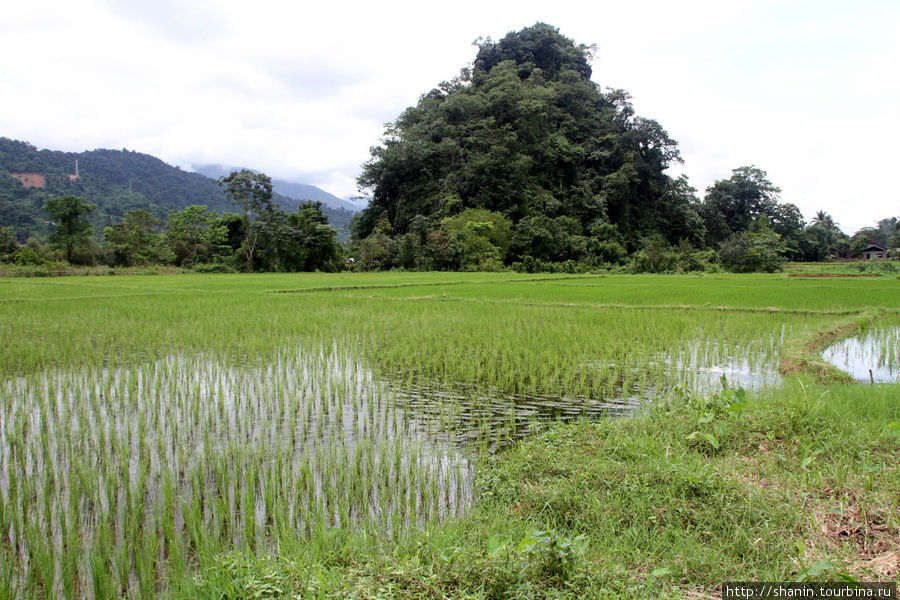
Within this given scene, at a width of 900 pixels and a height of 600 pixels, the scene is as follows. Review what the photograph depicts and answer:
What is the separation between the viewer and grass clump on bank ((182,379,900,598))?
165 cm

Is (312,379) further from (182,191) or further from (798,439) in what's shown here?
(182,191)

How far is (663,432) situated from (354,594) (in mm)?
2137

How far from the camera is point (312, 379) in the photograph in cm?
485

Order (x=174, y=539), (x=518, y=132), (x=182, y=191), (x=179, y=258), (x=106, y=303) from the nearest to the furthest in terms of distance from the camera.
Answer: (x=174, y=539) < (x=106, y=303) < (x=179, y=258) < (x=518, y=132) < (x=182, y=191)

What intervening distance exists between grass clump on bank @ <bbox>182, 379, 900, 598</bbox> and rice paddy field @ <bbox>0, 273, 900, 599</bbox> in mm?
20

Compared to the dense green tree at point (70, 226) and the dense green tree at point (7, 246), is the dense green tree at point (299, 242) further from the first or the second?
the dense green tree at point (7, 246)

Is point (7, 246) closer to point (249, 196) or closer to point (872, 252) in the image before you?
point (249, 196)

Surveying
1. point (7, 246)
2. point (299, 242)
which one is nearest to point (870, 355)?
point (299, 242)

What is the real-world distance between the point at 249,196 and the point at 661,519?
27.9m

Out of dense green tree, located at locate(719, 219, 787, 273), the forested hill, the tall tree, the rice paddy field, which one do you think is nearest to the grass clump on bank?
the rice paddy field

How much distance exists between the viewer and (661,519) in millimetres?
2082

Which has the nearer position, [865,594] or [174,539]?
[865,594]

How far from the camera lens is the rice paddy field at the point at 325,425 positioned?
73.1 inches

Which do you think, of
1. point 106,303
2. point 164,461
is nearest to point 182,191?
point 106,303
